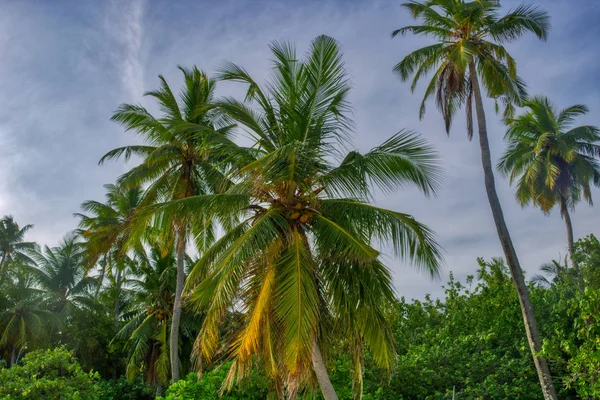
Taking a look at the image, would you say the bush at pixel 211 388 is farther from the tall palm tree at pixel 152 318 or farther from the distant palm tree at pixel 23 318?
the distant palm tree at pixel 23 318

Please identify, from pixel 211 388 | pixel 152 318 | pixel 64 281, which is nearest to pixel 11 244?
pixel 64 281

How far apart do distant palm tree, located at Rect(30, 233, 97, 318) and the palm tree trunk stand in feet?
68.6

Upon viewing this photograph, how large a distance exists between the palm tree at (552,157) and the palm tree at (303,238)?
13.5 m

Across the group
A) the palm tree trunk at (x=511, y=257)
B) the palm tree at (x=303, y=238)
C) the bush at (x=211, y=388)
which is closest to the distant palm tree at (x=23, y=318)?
the bush at (x=211, y=388)

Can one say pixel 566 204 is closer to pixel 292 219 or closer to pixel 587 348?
pixel 587 348

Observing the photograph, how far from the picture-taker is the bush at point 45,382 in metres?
12.6

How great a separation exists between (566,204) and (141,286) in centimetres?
1840

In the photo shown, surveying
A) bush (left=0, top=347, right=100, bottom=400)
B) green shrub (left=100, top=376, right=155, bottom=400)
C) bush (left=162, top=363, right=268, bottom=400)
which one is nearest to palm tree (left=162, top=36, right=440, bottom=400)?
bush (left=162, top=363, right=268, bottom=400)

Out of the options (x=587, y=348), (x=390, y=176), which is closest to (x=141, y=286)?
(x=390, y=176)

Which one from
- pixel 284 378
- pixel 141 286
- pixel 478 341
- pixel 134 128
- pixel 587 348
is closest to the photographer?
pixel 284 378

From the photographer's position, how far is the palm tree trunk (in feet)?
39.7

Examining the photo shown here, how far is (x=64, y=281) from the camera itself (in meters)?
27.7

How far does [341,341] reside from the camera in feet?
32.7

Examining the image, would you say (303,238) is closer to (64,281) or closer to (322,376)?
(322,376)
